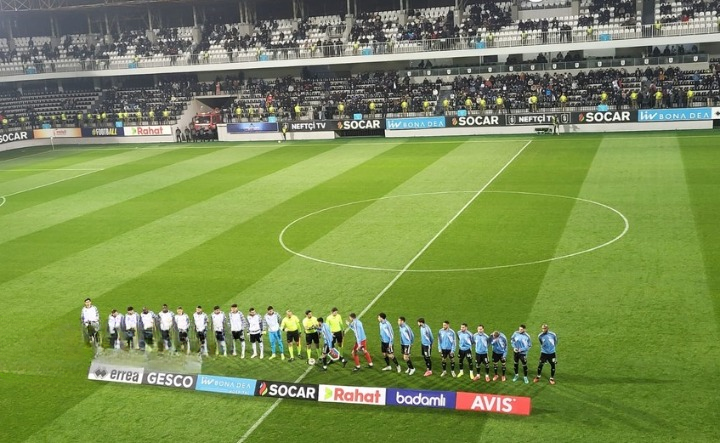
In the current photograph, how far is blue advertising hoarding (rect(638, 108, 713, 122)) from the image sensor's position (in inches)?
1704

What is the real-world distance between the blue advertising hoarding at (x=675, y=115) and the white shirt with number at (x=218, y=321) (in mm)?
35020

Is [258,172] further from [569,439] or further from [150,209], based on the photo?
[569,439]

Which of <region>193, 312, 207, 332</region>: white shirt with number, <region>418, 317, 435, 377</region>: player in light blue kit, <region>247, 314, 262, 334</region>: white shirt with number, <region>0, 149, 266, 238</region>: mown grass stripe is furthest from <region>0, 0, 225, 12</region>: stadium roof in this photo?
<region>418, 317, 435, 377</region>: player in light blue kit

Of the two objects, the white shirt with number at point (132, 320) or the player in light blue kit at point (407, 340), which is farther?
the white shirt with number at point (132, 320)

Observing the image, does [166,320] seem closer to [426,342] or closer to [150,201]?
[426,342]

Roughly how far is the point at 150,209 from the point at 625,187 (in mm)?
18213

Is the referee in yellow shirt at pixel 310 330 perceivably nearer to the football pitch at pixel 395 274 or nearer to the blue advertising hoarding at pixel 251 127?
the football pitch at pixel 395 274

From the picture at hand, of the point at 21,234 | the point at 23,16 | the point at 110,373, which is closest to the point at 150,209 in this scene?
the point at 21,234

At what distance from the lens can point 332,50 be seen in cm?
5472

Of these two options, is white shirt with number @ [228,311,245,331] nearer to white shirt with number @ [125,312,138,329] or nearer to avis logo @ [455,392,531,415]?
white shirt with number @ [125,312,138,329]

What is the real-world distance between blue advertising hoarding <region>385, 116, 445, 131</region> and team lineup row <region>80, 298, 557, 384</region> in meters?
32.7

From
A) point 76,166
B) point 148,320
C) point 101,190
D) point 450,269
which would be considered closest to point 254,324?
point 148,320


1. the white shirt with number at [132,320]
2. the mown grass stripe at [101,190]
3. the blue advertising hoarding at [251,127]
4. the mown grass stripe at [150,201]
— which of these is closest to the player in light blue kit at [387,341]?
the white shirt with number at [132,320]

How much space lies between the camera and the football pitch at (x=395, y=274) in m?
13.2
